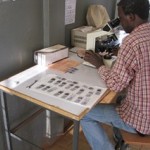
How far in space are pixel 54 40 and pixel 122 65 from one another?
2.51 ft

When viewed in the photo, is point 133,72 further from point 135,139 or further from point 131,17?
point 135,139

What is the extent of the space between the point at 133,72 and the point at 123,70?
0.06 metres

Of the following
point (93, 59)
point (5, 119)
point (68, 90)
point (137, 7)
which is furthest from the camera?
point (93, 59)

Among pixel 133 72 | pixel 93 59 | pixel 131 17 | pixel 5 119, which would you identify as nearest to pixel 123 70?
pixel 133 72

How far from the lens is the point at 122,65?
4.16 ft

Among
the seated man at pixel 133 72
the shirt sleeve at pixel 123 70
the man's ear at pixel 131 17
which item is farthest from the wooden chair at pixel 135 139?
the man's ear at pixel 131 17

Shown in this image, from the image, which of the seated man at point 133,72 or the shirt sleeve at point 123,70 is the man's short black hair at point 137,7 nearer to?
Result: the seated man at point 133,72

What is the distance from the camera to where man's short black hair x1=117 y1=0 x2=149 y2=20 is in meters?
1.25

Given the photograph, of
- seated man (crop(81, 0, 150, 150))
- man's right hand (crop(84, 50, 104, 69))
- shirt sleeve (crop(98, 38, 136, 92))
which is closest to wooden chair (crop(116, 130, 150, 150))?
seated man (crop(81, 0, 150, 150))

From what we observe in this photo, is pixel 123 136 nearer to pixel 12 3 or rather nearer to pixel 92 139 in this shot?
pixel 92 139

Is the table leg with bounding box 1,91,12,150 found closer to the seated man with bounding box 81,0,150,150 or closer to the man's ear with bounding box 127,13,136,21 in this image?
the seated man with bounding box 81,0,150,150

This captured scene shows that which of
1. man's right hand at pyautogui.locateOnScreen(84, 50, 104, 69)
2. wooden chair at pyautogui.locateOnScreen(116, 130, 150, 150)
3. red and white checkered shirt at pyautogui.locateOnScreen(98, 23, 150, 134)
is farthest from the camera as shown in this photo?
man's right hand at pyautogui.locateOnScreen(84, 50, 104, 69)

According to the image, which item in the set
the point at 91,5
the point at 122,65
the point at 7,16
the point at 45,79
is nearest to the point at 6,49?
the point at 7,16

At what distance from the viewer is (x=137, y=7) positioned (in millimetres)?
1246
